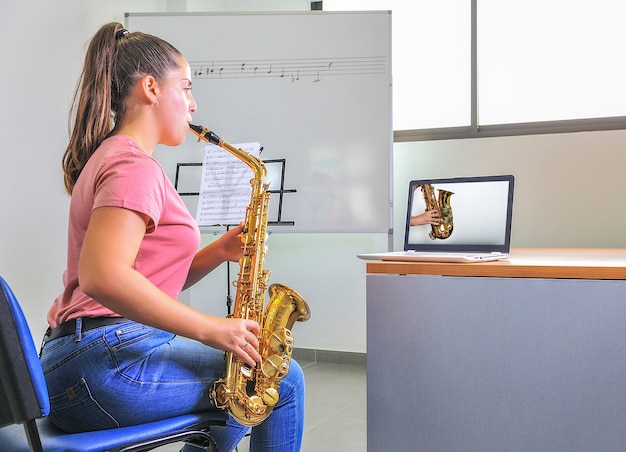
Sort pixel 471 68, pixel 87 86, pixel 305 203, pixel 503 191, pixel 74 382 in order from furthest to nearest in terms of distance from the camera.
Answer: pixel 471 68
pixel 305 203
pixel 503 191
pixel 87 86
pixel 74 382

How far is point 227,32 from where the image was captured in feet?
11.9

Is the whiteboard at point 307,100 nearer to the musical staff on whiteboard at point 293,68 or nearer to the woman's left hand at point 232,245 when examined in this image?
the musical staff on whiteboard at point 293,68

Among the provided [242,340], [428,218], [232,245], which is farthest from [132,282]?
[428,218]

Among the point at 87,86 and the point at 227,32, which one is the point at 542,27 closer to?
the point at 227,32

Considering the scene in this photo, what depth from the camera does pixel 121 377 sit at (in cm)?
118

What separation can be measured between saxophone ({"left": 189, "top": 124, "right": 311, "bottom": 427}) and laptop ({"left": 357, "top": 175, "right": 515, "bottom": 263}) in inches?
9.5

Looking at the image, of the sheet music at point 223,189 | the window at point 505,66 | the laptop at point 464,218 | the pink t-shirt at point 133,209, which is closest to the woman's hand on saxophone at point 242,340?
the pink t-shirt at point 133,209

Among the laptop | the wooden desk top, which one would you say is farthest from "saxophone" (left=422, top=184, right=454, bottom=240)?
the wooden desk top

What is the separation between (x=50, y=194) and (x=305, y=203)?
4.17 feet

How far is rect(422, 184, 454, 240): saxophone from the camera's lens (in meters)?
1.72

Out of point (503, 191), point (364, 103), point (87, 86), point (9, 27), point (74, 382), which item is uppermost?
point (9, 27)

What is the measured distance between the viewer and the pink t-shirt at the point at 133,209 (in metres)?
1.18

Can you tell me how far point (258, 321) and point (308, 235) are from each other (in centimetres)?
271

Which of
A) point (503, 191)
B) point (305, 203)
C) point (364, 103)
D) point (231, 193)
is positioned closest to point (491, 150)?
point (364, 103)
